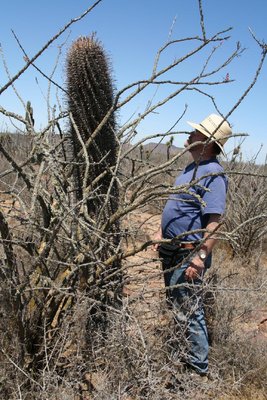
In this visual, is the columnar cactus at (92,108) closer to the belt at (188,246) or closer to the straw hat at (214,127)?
the belt at (188,246)

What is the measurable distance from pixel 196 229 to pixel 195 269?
0.94ft

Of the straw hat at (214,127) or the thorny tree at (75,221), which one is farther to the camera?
the straw hat at (214,127)

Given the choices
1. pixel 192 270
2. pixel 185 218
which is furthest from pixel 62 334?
pixel 185 218

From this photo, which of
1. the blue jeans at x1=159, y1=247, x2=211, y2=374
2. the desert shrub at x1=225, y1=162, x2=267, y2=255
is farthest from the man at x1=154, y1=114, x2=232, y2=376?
the desert shrub at x1=225, y1=162, x2=267, y2=255

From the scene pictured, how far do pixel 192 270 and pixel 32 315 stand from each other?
115 cm

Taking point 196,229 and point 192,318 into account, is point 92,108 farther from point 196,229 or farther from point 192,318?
point 192,318

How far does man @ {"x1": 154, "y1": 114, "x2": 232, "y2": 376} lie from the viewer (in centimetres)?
324

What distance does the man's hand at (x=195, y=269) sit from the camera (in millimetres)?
3234

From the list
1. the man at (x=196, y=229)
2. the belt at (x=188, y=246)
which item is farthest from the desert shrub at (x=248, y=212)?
the belt at (x=188, y=246)

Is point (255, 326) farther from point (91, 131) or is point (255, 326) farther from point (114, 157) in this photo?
point (91, 131)

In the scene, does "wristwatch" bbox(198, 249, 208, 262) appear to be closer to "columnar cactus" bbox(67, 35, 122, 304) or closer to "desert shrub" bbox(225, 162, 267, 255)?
"columnar cactus" bbox(67, 35, 122, 304)

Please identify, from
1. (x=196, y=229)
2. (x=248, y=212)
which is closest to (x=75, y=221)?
(x=196, y=229)

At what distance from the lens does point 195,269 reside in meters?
3.26

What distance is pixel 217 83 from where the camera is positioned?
2990 mm
